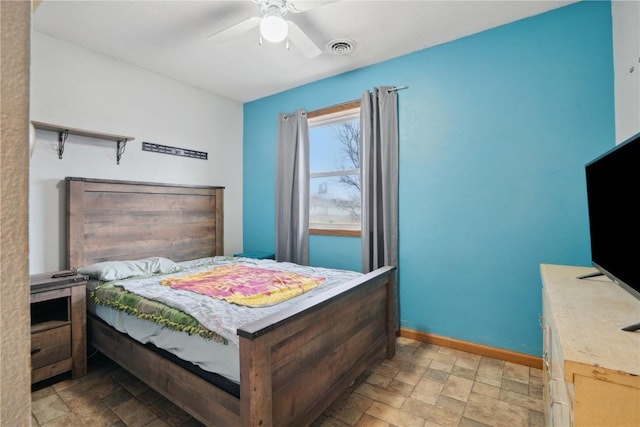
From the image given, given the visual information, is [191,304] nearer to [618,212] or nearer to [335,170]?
[618,212]

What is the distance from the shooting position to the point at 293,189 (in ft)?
11.6

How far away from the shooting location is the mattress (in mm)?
1427

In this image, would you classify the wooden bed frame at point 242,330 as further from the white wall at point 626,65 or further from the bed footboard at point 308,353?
the white wall at point 626,65

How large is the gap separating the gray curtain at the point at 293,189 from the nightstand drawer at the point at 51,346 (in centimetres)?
202

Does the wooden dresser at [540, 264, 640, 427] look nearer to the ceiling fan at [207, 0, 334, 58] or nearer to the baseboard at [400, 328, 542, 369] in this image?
the baseboard at [400, 328, 542, 369]

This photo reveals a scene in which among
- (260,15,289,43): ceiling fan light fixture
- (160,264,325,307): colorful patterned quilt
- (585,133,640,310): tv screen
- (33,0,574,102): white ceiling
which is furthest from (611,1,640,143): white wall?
(160,264,325,307): colorful patterned quilt

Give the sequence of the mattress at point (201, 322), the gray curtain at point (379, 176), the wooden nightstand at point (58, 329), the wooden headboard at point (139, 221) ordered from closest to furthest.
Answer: the mattress at point (201, 322) → the wooden nightstand at point (58, 329) → the wooden headboard at point (139, 221) → the gray curtain at point (379, 176)

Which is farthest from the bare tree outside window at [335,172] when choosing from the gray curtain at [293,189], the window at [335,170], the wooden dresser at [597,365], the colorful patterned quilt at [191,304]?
the wooden dresser at [597,365]

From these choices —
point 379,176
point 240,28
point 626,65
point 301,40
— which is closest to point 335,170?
point 379,176

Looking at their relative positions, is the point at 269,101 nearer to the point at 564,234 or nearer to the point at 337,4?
the point at 337,4

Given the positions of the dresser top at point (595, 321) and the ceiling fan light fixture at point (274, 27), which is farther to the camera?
the ceiling fan light fixture at point (274, 27)

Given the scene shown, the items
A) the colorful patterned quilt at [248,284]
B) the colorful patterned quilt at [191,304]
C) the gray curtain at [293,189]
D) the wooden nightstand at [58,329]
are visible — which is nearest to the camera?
the colorful patterned quilt at [191,304]

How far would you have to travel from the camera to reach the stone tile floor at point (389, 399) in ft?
5.70

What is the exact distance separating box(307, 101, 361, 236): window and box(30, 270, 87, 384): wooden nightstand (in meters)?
2.18
